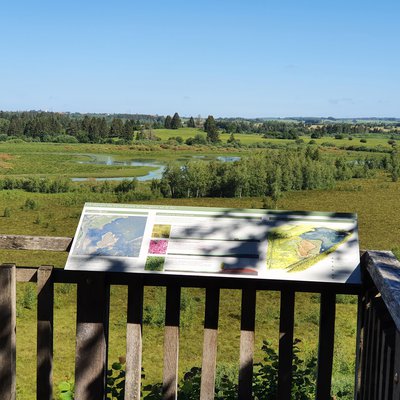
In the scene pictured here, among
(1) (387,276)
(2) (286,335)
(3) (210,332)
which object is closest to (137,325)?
(3) (210,332)

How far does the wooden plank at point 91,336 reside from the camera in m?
2.37

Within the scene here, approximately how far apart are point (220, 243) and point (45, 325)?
2.48ft

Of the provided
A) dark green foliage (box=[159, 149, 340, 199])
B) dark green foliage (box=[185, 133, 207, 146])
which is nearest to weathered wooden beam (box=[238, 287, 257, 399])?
dark green foliage (box=[159, 149, 340, 199])

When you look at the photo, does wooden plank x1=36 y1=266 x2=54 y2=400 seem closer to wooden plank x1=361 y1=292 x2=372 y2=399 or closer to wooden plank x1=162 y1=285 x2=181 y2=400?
wooden plank x1=162 y1=285 x2=181 y2=400

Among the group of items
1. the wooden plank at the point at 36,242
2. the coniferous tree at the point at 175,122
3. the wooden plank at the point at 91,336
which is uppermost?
the coniferous tree at the point at 175,122

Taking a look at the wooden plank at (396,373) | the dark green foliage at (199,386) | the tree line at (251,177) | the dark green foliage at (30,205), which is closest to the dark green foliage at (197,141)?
the tree line at (251,177)

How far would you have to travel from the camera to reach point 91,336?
7.87 ft

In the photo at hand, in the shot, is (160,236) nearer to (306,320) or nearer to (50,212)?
(306,320)

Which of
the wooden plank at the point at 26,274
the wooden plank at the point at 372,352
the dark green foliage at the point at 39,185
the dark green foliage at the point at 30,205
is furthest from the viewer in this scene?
the dark green foliage at the point at 39,185

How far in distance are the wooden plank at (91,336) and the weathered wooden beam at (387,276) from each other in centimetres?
99

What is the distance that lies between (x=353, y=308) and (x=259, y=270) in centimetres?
1350

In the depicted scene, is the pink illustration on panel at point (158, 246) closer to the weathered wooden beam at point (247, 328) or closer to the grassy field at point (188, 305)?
the weathered wooden beam at point (247, 328)

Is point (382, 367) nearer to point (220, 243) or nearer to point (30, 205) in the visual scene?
point (220, 243)

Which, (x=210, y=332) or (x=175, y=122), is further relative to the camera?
(x=175, y=122)
